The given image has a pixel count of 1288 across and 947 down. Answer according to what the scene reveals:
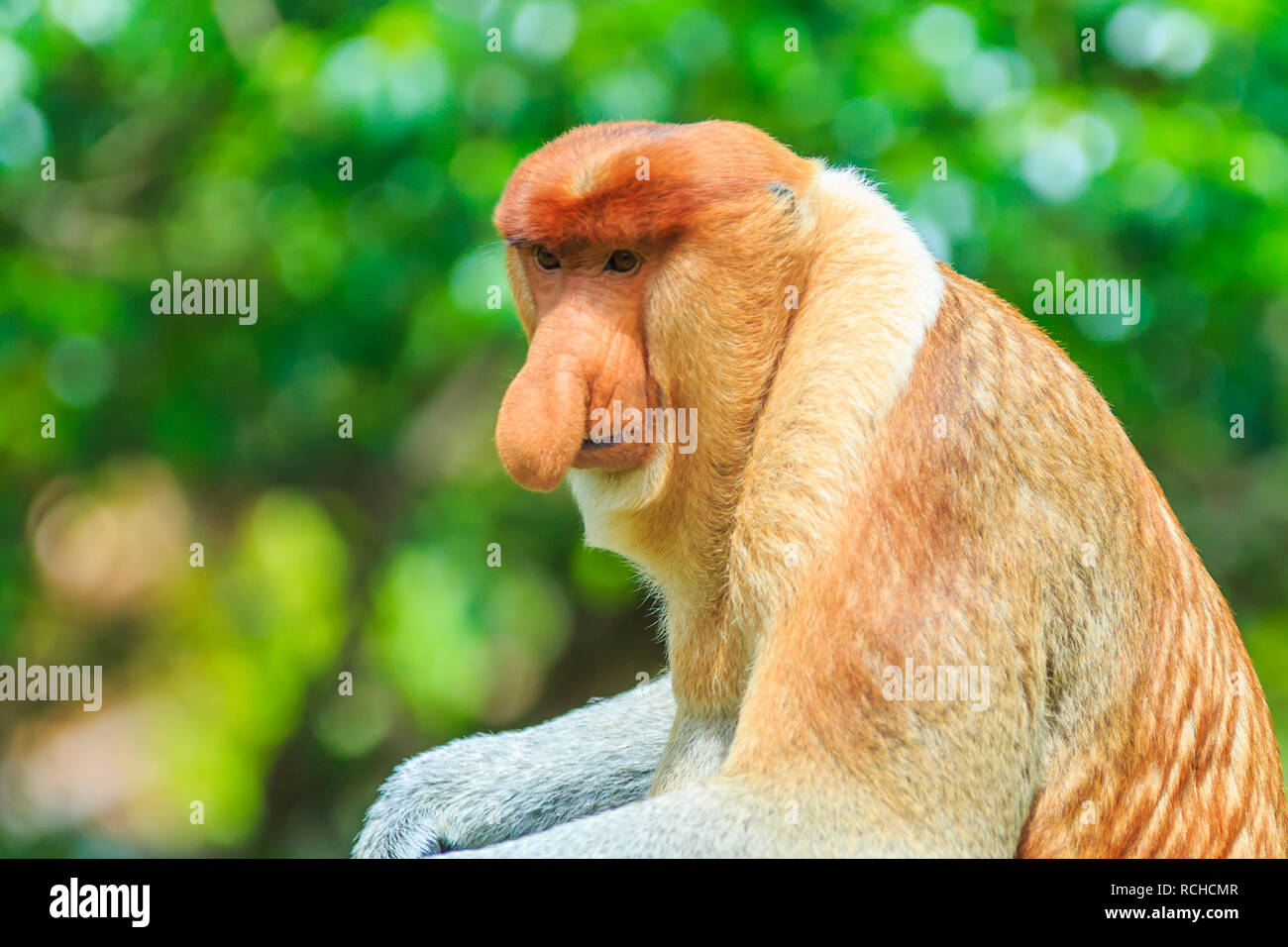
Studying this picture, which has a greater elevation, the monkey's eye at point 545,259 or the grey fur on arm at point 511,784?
the monkey's eye at point 545,259

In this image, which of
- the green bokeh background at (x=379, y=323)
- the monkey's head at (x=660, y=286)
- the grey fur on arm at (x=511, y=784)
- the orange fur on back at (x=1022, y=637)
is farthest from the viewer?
the green bokeh background at (x=379, y=323)

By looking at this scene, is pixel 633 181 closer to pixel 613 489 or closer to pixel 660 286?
pixel 660 286

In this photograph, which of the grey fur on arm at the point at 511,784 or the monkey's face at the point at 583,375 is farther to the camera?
the grey fur on arm at the point at 511,784

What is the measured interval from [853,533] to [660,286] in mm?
627

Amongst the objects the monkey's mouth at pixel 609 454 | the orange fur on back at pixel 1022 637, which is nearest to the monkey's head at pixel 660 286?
the monkey's mouth at pixel 609 454

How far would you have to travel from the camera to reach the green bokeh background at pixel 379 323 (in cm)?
441

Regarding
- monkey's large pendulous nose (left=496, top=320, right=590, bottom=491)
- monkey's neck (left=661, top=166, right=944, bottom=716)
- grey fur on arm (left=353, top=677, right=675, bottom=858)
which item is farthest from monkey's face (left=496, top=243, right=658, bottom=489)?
grey fur on arm (left=353, top=677, right=675, bottom=858)

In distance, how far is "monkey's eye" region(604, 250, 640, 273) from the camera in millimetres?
2529

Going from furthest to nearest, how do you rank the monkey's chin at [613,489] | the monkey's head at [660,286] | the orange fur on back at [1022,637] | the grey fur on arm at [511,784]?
the grey fur on arm at [511,784]
the monkey's chin at [613,489]
the monkey's head at [660,286]
the orange fur on back at [1022,637]

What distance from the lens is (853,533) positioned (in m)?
2.33

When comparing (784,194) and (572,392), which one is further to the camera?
(784,194)

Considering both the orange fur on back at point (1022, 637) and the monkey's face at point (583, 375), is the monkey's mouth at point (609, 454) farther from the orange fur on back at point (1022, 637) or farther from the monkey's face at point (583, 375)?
the orange fur on back at point (1022, 637)

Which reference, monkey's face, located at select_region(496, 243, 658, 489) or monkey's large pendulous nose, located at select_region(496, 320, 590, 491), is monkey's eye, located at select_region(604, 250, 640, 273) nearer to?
monkey's face, located at select_region(496, 243, 658, 489)

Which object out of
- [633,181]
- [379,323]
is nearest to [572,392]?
[633,181]
